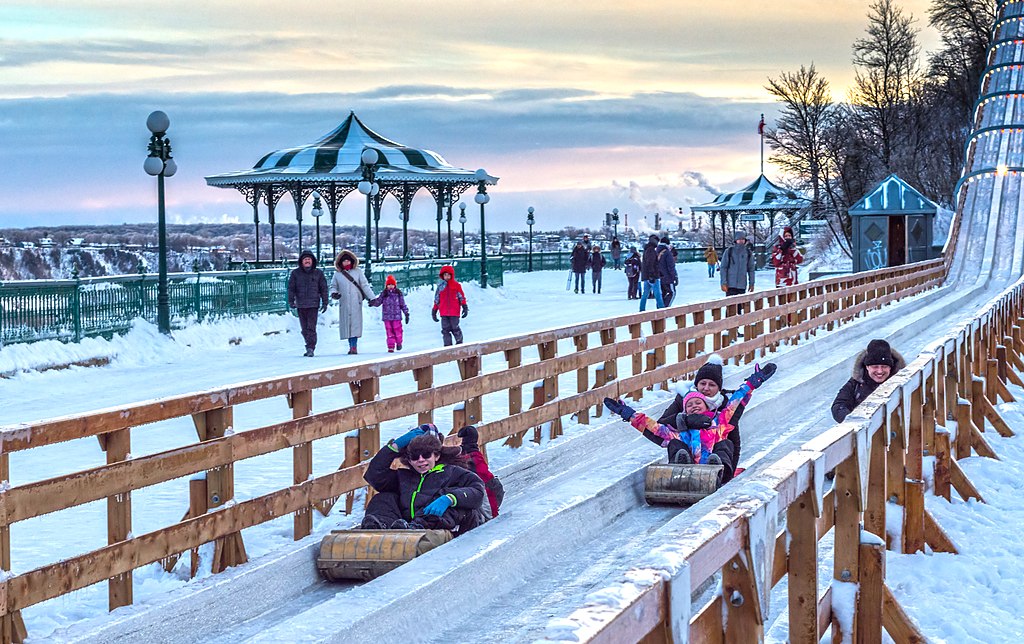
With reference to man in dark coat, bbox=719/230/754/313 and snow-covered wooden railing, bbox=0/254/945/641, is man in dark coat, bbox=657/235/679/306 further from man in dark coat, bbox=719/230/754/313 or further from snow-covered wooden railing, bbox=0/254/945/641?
snow-covered wooden railing, bbox=0/254/945/641

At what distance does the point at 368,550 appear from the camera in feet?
23.9

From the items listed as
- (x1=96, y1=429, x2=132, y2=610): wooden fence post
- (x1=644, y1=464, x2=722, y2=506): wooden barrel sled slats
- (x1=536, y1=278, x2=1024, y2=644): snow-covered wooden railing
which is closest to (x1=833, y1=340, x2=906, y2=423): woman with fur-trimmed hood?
(x1=536, y1=278, x2=1024, y2=644): snow-covered wooden railing

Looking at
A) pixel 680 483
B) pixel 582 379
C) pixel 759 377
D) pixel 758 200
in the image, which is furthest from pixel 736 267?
pixel 758 200

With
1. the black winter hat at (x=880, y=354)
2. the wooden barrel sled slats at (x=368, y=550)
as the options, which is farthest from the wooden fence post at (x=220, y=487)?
the black winter hat at (x=880, y=354)

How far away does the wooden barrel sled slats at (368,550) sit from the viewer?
7.21 meters

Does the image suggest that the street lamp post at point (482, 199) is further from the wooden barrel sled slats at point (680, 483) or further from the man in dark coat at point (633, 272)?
the wooden barrel sled slats at point (680, 483)

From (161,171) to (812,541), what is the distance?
18918 millimetres

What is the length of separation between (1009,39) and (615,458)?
289ft

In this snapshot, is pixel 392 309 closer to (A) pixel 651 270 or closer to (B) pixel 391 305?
(B) pixel 391 305

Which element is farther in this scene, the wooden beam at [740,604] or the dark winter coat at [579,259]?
the dark winter coat at [579,259]

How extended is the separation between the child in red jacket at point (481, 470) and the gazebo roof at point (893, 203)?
39.7 m

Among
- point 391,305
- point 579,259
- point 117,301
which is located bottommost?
point 391,305

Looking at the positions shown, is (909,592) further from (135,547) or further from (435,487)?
(135,547)

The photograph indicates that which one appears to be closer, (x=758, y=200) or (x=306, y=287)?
(x=306, y=287)
